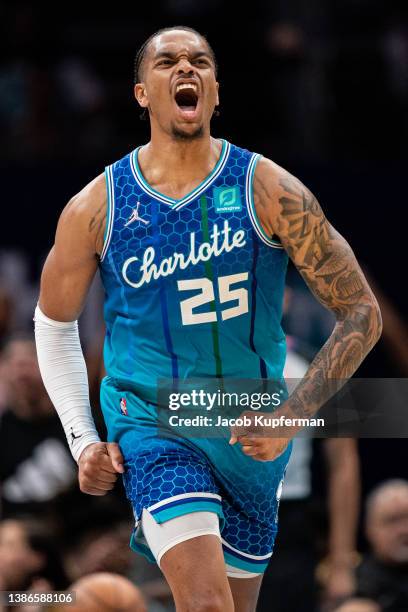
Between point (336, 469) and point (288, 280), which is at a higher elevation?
point (288, 280)

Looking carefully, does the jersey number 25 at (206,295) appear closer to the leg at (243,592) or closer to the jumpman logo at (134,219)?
the jumpman logo at (134,219)

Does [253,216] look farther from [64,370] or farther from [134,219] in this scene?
[64,370]

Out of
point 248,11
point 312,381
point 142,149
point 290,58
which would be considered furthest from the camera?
point 248,11

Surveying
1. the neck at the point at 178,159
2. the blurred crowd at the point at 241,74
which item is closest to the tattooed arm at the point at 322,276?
the neck at the point at 178,159

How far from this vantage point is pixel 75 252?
439cm

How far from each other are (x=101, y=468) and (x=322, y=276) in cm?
105

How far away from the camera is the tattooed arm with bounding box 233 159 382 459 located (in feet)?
14.0

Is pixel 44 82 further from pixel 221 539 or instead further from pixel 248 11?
pixel 221 539

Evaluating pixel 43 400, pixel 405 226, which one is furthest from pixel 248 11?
pixel 43 400

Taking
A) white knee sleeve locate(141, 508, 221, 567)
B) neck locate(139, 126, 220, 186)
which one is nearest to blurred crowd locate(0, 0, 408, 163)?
neck locate(139, 126, 220, 186)

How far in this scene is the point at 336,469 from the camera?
686 cm

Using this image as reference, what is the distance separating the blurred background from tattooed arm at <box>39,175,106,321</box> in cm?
194

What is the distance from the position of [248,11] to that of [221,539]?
19.4 feet

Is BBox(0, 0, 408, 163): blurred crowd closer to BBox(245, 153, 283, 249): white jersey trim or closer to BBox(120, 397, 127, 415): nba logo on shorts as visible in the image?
BBox(245, 153, 283, 249): white jersey trim
